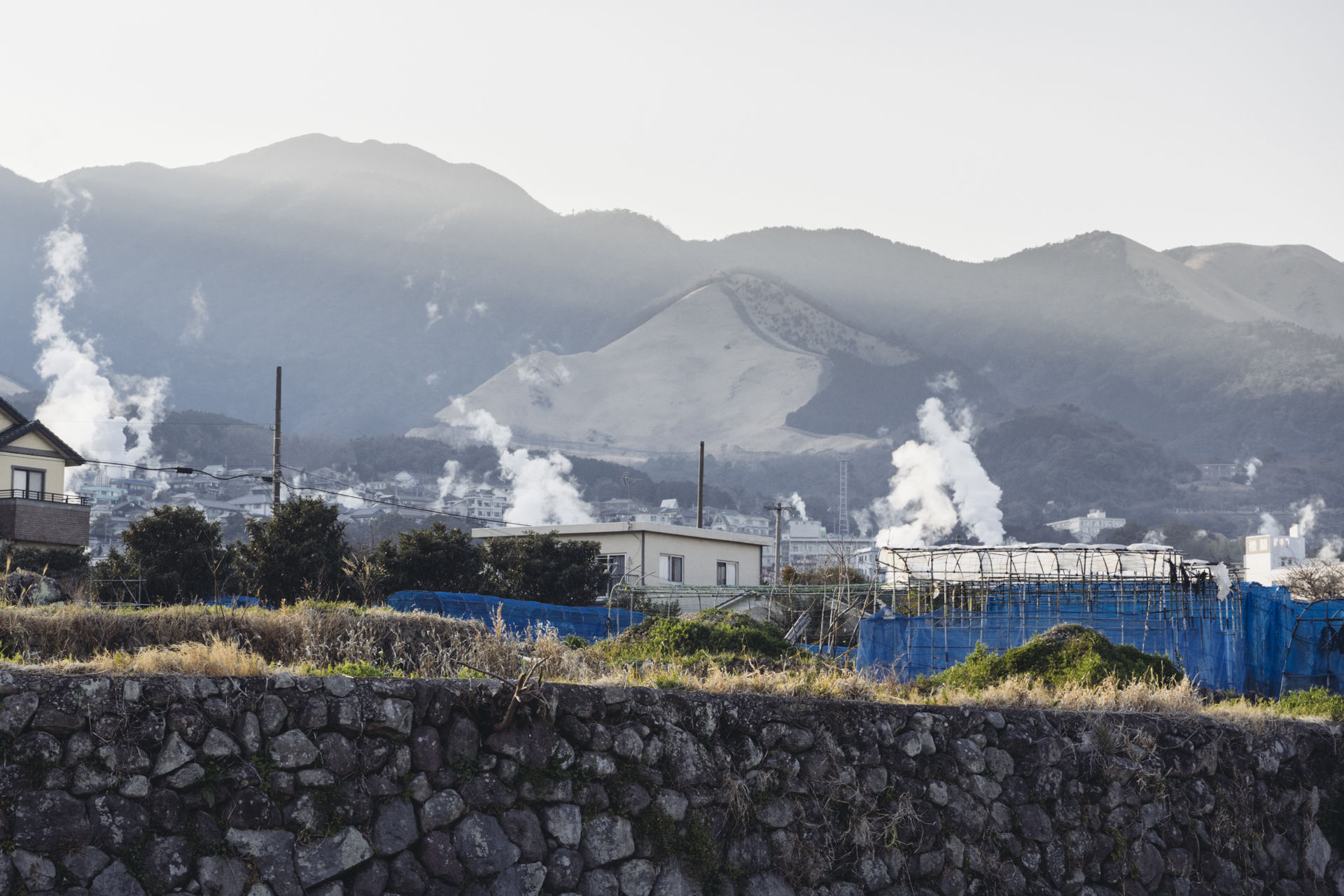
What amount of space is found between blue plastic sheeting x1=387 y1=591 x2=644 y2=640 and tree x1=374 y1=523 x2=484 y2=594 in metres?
4.24

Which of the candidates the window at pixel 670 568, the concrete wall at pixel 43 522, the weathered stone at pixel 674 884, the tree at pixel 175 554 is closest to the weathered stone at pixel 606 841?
the weathered stone at pixel 674 884

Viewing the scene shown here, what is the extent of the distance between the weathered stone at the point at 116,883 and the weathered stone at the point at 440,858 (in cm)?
167

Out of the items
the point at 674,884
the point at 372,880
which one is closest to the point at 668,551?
the point at 674,884

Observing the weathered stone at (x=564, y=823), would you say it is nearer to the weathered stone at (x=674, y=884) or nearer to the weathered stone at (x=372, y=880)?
the weathered stone at (x=674, y=884)

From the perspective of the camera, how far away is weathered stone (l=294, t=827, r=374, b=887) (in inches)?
308

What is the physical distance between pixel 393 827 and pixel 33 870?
2.01m

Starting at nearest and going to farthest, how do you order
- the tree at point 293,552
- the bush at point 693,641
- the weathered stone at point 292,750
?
the weathered stone at point 292,750
the bush at point 693,641
the tree at point 293,552

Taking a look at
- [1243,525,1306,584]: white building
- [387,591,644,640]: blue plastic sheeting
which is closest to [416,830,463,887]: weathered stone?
[387,591,644,640]: blue plastic sheeting

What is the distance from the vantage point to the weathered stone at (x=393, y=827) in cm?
816

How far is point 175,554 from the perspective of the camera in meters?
36.3

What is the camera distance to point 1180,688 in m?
14.1

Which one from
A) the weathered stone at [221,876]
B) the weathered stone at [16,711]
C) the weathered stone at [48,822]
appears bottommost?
the weathered stone at [221,876]

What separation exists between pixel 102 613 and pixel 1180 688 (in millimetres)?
10942

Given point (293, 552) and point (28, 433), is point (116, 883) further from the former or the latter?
point (28, 433)
